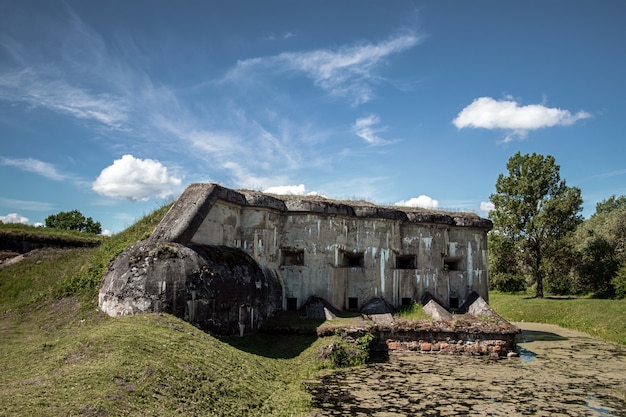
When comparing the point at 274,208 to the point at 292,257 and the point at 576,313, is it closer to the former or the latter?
the point at 292,257

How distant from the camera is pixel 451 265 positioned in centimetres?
1619

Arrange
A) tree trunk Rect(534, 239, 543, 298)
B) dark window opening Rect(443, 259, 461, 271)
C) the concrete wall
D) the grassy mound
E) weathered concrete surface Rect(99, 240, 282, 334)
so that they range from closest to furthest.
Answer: the grassy mound < weathered concrete surface Rect(99, 240, 282, 334) < the concrete wall < dark window opening Rect(443, 259, 461, 271) < tree trunk Rect(534, 239, 543, 298)

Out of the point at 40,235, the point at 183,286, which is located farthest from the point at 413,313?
the point at 40,235

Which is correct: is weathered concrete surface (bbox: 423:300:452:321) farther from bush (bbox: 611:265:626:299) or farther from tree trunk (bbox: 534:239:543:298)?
tree trunk (bbox: 534:239:543:298)

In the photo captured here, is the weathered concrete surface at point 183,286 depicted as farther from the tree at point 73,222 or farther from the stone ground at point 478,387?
the tree at point 73,222

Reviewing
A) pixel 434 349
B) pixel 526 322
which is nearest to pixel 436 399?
pixel 434 349

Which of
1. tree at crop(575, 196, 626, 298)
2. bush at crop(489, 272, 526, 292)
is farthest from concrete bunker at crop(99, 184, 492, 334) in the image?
tree at crop(575, 196, 626, 298)

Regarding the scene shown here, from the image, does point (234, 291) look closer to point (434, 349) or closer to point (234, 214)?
point (234, 214)

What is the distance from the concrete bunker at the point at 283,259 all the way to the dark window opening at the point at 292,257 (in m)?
0.03

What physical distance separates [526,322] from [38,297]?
2112 cm

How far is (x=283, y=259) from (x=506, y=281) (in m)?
21.7

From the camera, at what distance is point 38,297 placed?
1129cm

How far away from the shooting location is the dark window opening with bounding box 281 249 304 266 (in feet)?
45.4

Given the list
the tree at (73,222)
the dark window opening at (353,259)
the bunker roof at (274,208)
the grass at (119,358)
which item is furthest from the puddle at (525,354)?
the tree at (73,222)
